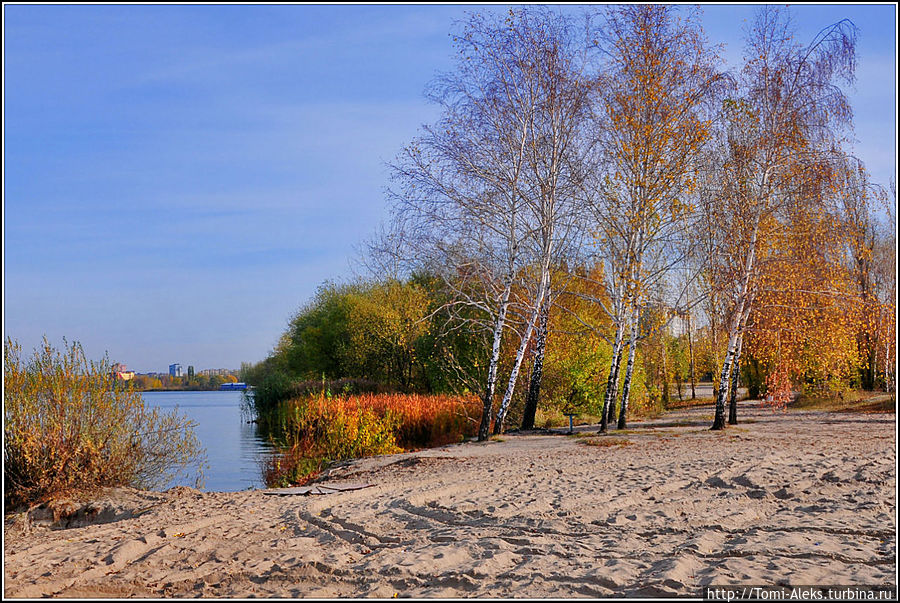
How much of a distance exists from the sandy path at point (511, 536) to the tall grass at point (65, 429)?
4.10 feet

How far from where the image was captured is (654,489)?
9.14m

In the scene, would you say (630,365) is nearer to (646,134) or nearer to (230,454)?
(646,134)

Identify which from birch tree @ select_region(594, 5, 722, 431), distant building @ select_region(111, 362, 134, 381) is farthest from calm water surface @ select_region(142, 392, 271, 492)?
birch tree @ select_region(594, 5, 722, 431)

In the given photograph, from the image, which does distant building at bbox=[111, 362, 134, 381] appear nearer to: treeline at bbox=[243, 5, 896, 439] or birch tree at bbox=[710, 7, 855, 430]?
treeline at bbox=[243, 5, 896, 439]

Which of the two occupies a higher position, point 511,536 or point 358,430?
point 358,430

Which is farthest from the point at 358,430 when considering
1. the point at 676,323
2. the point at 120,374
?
the point at 676,323

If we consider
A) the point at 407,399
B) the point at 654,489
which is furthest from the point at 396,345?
the point at 654,489

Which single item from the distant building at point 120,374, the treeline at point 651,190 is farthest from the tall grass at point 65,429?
the treeline at point 651,190

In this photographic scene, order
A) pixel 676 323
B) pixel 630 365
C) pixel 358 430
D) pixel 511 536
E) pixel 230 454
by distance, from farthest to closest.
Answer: pixel 676 323 → pixel 230 454 → pixel 630 365 → pixel 358 430 → pixel 511 536

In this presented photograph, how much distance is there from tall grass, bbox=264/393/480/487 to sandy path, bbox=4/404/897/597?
3.29m

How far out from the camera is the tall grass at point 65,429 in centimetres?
1010

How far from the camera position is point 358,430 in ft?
50.1

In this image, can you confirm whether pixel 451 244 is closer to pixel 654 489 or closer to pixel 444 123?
pixel 444 123

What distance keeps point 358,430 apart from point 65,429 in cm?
606
